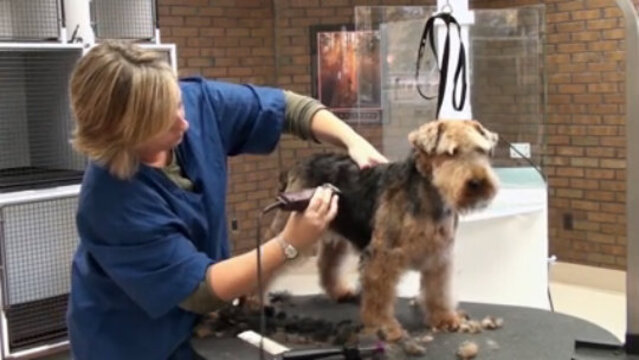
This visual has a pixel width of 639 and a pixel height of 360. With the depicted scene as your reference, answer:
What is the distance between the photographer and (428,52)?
329 cm

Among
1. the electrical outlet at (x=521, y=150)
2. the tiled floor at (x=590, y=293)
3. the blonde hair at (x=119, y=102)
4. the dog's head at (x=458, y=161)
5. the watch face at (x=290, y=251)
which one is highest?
the blonde hair at (x=119, y=102)

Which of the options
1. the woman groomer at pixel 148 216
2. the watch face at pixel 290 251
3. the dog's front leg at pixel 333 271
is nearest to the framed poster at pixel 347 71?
the dog's front leg at pixel 333 271

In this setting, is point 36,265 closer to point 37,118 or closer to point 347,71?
point 37,118

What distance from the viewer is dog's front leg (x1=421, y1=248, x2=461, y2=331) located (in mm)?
1704

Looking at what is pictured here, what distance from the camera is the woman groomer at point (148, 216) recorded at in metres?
1.32

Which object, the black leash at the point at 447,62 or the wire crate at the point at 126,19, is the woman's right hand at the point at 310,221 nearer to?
the black leash at the point at 447,62

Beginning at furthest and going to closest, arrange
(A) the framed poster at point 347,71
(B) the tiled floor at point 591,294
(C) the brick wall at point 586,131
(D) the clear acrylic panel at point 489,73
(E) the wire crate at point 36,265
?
(C) the brick wall at point 586,131 → (A) the framed poster at point 347,71 → (B) the tiled floor at point 591,294 → (D) the clear acrylic panel at point 489,73 → (E) the wire crate at point 36,265

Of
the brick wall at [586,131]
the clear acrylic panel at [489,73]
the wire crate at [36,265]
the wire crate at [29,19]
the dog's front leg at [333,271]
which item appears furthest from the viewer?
the brick wall at [586,131]

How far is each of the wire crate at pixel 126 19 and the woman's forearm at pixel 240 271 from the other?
2345 millimetres

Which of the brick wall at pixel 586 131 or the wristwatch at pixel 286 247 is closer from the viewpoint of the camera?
the wristwatch at pixel 286 247

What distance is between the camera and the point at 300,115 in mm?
1729

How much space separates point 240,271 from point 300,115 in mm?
478

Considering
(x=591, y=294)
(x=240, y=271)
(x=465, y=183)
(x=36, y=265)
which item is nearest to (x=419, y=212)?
(x=465, y=183)

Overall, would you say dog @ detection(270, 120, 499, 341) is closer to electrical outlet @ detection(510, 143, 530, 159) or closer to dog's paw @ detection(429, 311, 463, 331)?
dog's paw @ detection(429, 311, 463, 331)
